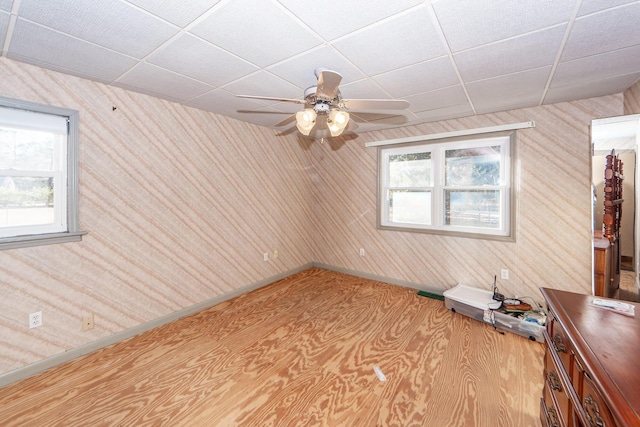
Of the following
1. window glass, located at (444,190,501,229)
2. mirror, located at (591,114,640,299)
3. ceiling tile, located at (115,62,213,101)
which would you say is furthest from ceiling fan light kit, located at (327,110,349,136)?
window glass, located at (444,190,501,229)

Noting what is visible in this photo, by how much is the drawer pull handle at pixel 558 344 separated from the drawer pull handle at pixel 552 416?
1.05 feet

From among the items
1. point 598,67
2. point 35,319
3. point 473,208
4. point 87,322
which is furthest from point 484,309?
point 35,319

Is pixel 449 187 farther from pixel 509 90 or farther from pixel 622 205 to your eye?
pixel 622 205

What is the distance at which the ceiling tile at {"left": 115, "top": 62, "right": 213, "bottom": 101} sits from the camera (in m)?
2.12

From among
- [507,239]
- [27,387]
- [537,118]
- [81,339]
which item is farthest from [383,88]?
[27,387]

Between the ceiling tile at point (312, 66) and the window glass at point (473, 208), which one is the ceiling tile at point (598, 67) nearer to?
the window glass at point (473, 208)

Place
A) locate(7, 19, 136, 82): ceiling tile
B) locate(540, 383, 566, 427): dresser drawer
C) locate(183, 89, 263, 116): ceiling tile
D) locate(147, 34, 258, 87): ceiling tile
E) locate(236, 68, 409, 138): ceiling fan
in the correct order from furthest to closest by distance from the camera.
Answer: locate(183, 89, 263, 116): ceiling tile, locate(236, 68, 409, 138): ceiling fan, locate(147, 34, 258, 87): ceiling tile, locate(7, 19, 136, 82): ceiling tile, locate(540, 383, 566, 427): dresser drawer

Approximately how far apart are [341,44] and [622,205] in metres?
2.56

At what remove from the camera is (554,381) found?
1287 mm

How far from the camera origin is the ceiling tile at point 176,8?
1352 mm

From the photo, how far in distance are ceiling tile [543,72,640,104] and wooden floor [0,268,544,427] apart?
8.12 ft

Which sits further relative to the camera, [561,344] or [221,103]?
[221,103]

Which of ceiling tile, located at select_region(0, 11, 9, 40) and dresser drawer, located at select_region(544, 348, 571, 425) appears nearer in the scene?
dresser drawer, located at select_region(544, 348, 571, 425)

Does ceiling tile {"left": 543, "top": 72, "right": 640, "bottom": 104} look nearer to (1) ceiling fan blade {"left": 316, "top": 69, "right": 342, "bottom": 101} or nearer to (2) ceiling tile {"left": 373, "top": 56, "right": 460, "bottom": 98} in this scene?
(2) ceiling tile {"left": 373, "top": 56, "right": 460, "bottom": 98}
